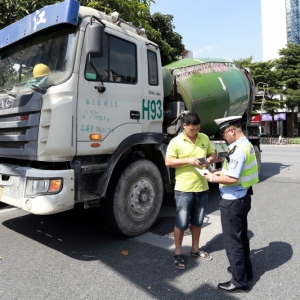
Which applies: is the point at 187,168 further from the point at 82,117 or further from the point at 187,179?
the point at 82,117

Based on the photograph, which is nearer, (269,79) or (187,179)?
(187,179)

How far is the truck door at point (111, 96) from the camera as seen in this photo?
11.5 ft

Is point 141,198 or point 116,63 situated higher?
point 116,63

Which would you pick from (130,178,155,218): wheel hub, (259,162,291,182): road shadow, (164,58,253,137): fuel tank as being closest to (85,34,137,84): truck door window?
(130,178,155,218): wheel hub

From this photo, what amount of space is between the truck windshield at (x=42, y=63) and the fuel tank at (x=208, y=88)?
92.4 inches

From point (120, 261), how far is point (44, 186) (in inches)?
46.4

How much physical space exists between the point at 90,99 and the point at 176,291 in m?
2.21

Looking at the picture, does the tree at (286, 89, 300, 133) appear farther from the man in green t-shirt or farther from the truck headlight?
the truck headlight

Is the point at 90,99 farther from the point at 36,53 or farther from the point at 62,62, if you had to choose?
the point at 36,53

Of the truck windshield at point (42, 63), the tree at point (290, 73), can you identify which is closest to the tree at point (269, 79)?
the tree at point (290, 73)

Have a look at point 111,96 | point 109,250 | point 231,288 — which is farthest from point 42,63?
point 231,288

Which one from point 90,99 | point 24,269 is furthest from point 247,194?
point 24,269

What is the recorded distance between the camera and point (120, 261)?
346cm

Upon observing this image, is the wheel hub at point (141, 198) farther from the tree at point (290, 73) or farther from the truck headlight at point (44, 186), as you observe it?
the tree at point (290, 73)
